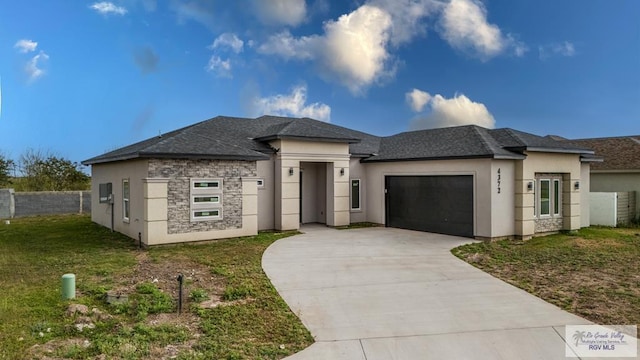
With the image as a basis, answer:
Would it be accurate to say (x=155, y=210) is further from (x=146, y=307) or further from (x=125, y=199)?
(x=146, y=307)

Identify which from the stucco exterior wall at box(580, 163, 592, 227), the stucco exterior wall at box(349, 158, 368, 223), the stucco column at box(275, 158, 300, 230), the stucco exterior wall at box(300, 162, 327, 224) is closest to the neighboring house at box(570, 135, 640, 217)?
the stucco exterior wall at box(580, 163, 592, 227)

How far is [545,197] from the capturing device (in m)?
14.4

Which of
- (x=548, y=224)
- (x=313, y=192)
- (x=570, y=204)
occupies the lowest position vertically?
(x=548, y=224)

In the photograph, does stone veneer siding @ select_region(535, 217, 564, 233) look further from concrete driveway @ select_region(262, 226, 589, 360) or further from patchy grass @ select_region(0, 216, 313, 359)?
patchy grass @ select_region(0, 216, 313, 359)

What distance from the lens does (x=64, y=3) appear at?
13.6 metres

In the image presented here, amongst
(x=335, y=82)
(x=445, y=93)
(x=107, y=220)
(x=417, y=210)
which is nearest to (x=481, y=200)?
(x=417, y=210)

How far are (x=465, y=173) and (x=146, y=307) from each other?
1087cm

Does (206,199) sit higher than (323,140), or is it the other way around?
(323,140)

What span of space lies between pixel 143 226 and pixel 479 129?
12550 millimetres

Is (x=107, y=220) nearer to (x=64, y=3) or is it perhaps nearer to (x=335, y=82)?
(x=64, y=3)

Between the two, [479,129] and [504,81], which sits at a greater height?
[504,81]

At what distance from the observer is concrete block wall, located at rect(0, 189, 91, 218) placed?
20.4 meters

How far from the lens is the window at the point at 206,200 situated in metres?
12.2

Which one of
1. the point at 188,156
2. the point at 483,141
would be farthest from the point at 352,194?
the point at 188,156
